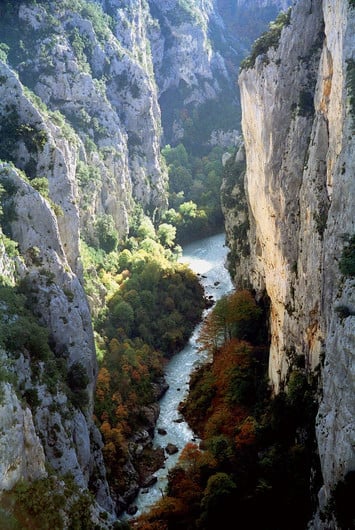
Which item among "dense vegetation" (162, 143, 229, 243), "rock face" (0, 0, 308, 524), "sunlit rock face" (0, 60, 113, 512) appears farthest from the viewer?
"dense vegetation" (162, 143, 229, 243)

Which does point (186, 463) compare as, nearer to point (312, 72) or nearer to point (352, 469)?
point (352, 469)

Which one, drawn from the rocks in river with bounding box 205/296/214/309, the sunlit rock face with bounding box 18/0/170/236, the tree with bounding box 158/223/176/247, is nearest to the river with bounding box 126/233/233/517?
the rocks in river with bounding box 205/296/214/309

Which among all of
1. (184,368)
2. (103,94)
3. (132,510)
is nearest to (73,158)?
(184,368)

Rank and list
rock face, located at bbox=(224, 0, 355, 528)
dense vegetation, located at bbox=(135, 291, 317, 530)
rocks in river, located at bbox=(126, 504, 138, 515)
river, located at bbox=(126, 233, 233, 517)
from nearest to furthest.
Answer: rock face, located at bbox=(224, 0, 355, 528), dense vegetation, located at bbox=(135, 291, 317, 530), rocks in river, located at bbox=(126, 504, 138, 515), river, located at bbox=(126, 233, 233, 517)

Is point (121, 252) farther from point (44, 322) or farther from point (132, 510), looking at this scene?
point (44, 322)

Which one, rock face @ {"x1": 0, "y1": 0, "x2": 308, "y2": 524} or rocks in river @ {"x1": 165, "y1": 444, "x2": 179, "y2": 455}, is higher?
rock face @ {"x1": 0, "y1": 0, "x2": 308, "y2": 524}

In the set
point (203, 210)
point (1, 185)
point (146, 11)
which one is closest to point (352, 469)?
point (1, 185)

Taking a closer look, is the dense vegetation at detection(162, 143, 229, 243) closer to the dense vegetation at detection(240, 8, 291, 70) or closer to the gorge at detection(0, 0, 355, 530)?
the gorge at detection(0, 0, 355, 530)
